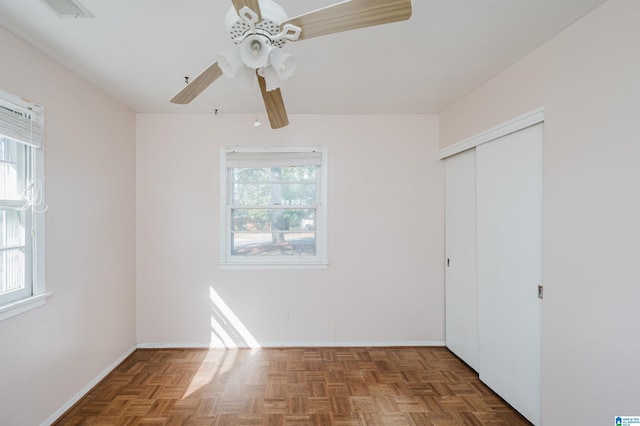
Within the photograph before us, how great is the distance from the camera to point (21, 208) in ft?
6.41

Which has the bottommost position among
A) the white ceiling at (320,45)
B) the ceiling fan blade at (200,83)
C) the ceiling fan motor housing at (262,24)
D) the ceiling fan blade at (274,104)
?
the ceiling fan blade at (274,104)

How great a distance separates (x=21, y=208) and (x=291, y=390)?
2345 millimetres

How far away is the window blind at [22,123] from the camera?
181 cm

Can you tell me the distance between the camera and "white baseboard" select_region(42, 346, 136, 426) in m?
2.11

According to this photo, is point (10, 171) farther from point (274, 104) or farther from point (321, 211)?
point (321, 211)

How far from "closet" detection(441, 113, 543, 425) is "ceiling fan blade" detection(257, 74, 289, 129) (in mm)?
1701

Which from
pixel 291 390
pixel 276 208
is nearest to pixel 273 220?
pixel 276 208

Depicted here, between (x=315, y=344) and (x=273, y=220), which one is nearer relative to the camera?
(x=315, y=344)

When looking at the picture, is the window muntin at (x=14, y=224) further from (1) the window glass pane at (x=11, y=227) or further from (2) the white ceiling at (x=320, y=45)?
(2) the white ceiling at (x=320, y=45)

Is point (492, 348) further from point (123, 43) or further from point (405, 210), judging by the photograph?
point (123, 43)

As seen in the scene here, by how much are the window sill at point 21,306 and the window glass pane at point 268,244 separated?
5.43 ft

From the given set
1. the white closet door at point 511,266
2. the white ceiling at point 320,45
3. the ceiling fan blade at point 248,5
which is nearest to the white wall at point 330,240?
the white ceiling at point 320,45

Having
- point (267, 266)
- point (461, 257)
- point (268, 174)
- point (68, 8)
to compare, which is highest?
point (68, 8)

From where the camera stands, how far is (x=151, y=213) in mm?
3297
